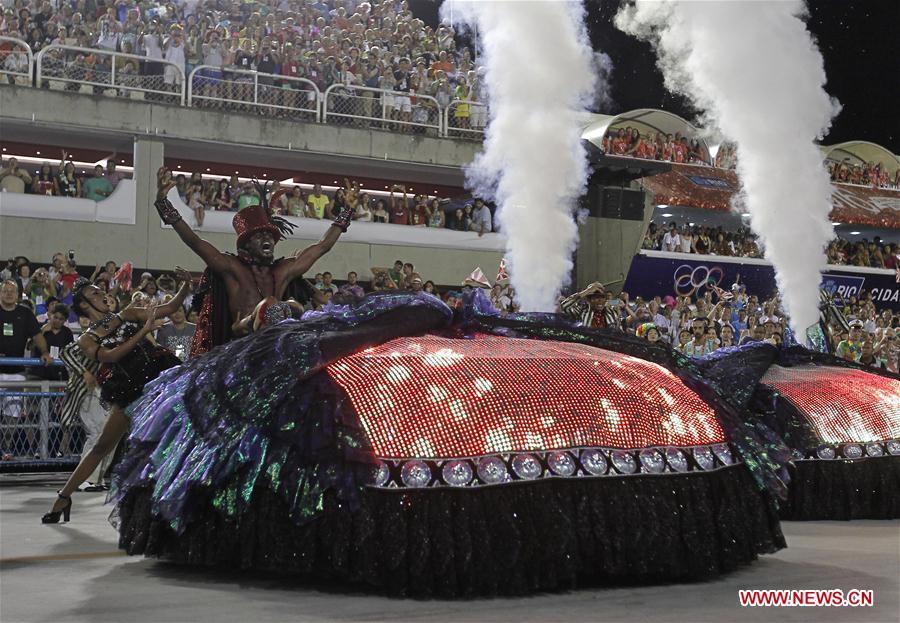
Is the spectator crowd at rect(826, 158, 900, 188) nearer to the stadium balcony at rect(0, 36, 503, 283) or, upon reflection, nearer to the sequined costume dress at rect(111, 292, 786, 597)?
the stadium balcony at rect(0, 36, 503, 283)

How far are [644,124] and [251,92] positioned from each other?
10.9 m

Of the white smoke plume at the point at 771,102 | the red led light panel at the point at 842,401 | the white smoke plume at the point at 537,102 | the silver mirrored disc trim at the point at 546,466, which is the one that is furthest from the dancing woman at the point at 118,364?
the white smoke plume at the point at 771,102

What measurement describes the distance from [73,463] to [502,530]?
8026 mm

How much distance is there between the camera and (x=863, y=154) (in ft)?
101

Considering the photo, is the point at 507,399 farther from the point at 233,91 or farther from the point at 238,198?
the point at 233,91

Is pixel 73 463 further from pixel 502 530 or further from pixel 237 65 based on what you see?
pixel 237 65

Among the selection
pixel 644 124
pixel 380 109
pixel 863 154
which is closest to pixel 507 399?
pixel 380 109

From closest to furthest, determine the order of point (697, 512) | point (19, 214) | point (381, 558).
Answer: point (381, 558) → point (697, 512) → point (19, 214)

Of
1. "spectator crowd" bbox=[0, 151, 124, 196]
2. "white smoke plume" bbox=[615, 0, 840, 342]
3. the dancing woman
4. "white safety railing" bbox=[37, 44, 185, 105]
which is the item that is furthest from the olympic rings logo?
the dancing woman

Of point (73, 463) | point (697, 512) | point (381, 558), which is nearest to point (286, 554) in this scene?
point (381, 558)

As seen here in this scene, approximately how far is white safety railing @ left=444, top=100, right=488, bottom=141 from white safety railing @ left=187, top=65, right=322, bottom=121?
2635 millimetres

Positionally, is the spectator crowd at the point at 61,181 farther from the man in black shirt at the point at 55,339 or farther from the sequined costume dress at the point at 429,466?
the sequined costume dress at the point at 429,466

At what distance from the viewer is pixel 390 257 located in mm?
20750

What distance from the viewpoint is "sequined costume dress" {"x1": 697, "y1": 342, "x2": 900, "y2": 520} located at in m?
7.62
